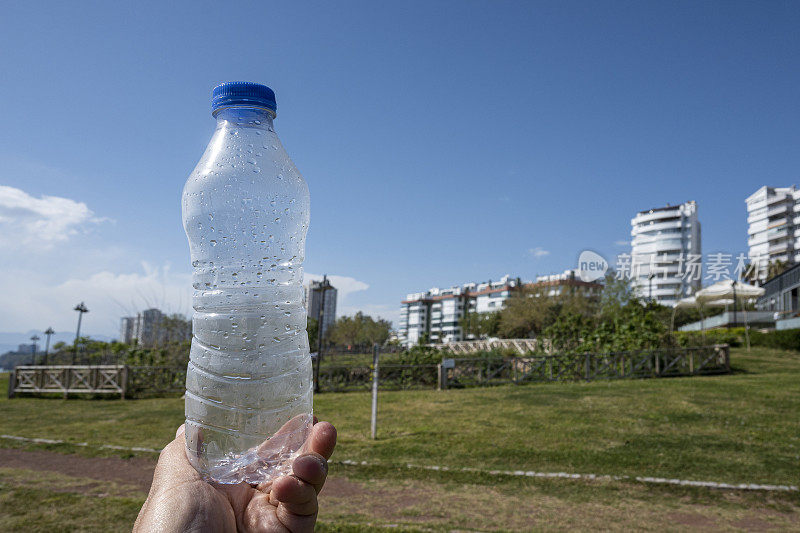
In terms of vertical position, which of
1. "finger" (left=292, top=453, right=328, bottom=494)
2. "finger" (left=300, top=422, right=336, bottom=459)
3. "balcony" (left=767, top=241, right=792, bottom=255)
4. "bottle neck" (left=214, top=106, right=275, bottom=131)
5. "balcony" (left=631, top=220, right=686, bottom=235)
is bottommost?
"finger" (left=292, top=453, right=328, bottom=494)

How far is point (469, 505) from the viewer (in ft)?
18.4

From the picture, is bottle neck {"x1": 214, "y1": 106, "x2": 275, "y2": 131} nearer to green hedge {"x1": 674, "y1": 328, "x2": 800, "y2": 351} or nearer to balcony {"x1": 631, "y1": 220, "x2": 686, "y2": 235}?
green hedge {"x1": 674, "y1": 328, "x2": 800, "y2": 351}

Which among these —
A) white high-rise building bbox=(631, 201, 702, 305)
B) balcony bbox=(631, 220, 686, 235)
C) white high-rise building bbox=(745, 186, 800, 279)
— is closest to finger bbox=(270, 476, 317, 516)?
white high-rise building bbox=(745, 186, 800, 279)

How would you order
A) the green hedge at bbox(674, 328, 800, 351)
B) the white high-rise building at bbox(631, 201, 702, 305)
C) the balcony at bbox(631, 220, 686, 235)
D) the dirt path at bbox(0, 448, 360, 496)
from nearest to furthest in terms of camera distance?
the dirt path at bbox(0, 448, 360, 496), the green hedge at bbox(674, 328, 800, 351), the white high-rise building at bbox(631, 201, 702, 305), the balcony at bbox(631, 220, 686, 235)

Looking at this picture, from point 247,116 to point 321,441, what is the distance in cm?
115

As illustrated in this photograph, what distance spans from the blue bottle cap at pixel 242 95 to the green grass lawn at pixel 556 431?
427cm

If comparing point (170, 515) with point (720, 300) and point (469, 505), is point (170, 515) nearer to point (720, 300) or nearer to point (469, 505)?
point (469, 505)

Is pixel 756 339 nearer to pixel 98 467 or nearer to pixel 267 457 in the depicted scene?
pixel 98 467

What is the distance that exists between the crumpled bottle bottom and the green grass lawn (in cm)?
342

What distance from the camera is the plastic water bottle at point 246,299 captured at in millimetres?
1945

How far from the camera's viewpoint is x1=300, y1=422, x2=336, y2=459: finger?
1649 millimetres

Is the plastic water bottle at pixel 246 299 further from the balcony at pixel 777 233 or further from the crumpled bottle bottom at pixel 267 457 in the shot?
the balcony at pixel 777 233

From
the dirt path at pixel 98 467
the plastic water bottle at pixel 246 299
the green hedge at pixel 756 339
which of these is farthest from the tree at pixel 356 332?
the plastic water bottle at pixel 246 299

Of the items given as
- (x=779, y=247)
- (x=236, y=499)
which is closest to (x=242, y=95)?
(x=236, y=499)
